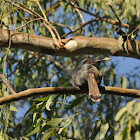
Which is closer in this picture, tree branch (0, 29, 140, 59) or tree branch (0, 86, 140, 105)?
tree branch (0, 86, 140, 105)

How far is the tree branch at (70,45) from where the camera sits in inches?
107

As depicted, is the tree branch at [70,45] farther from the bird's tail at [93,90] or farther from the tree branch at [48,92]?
the tree branch at [48,92]

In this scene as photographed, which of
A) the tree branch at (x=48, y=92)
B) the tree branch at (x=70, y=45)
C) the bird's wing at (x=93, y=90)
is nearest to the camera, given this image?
the tree branch at (x=48, y=92)

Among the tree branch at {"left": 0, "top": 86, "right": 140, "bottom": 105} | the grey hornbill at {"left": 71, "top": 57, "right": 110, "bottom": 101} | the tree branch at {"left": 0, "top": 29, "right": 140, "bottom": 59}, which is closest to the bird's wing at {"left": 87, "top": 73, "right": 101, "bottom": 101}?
the grey hornbill at {"left": 71, "top": 57, "right": 110, "bottom": 101}

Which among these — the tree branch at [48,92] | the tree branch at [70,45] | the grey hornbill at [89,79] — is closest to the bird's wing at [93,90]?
the grey hornbill at [89,79]

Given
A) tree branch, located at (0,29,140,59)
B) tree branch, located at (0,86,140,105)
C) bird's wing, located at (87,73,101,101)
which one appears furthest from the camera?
tree branch, located at (0,29,140,59)

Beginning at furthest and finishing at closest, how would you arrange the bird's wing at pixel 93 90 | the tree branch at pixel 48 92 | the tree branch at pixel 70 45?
the tree branch at pixel 70 45 → the bird's wing at pixel 93 90 → the tree branch at pixel 48 92

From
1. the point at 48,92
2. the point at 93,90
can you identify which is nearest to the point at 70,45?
the point at 93,90

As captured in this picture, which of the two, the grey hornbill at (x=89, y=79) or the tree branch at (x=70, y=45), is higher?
the tree branch at (x=70, y=45)

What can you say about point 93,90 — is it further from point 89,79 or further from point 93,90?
point 89,79

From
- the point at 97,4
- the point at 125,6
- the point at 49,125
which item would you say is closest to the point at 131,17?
the point at 125,6

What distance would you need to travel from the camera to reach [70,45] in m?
2.78

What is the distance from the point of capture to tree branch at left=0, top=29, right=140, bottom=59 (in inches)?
107

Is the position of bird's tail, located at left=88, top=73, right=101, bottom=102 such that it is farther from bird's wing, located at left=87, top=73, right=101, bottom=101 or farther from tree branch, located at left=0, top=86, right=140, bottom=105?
tree branch, located at left=0, top=86, right=140, bottom=105
